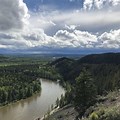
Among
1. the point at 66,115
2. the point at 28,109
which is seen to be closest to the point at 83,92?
the point at 66,115

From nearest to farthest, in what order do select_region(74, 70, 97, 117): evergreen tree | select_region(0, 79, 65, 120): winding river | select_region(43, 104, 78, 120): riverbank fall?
select_region(74, 70, 97, 117): evergreen tree → select_region(43, 104, 78, 120): riverbank → select_region(0, 79, 65, 120): winding river

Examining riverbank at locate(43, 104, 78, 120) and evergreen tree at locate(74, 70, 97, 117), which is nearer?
evergreen tree at locate(74, 70, 97, 117)

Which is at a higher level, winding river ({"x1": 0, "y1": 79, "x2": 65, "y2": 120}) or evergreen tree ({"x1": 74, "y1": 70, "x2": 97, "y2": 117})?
evergreen tree ({"x1": 74, "y1": 70, "x2": 97, "y2": 117})

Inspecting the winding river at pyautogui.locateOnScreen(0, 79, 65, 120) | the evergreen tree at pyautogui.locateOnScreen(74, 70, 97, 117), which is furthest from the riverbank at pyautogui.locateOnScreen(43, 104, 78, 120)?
the winding river at pyautogui.locateOnScreen(0, 79, 65, 120)

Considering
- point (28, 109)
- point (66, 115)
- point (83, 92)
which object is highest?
point (83, 92)

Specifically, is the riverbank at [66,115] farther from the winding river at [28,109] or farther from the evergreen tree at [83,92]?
the winding river at [28,109]

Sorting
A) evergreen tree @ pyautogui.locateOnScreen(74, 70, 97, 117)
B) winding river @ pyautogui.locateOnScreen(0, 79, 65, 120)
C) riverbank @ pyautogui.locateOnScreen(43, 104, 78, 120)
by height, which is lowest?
winding river @ pyautogui.locateOnScreen(0, 79, 65, 120)

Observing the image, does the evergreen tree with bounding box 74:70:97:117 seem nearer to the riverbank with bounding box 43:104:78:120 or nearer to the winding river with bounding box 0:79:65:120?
the riverbank with bounding box 43:104:78:120

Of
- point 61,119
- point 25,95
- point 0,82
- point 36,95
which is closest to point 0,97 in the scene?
point 25,95

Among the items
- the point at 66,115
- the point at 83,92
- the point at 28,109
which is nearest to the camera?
the point at 83,92

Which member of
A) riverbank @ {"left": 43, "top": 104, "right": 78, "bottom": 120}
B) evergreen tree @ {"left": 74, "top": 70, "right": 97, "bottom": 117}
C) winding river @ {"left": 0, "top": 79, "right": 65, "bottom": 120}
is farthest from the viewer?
winding river @ {"left": 0, "top": 79, "right": 65, "bottom": 120}

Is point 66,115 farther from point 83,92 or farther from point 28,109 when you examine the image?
point 28,109

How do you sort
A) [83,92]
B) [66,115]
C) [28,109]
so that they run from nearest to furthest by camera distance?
[83,92], [66,115], [28,109]
